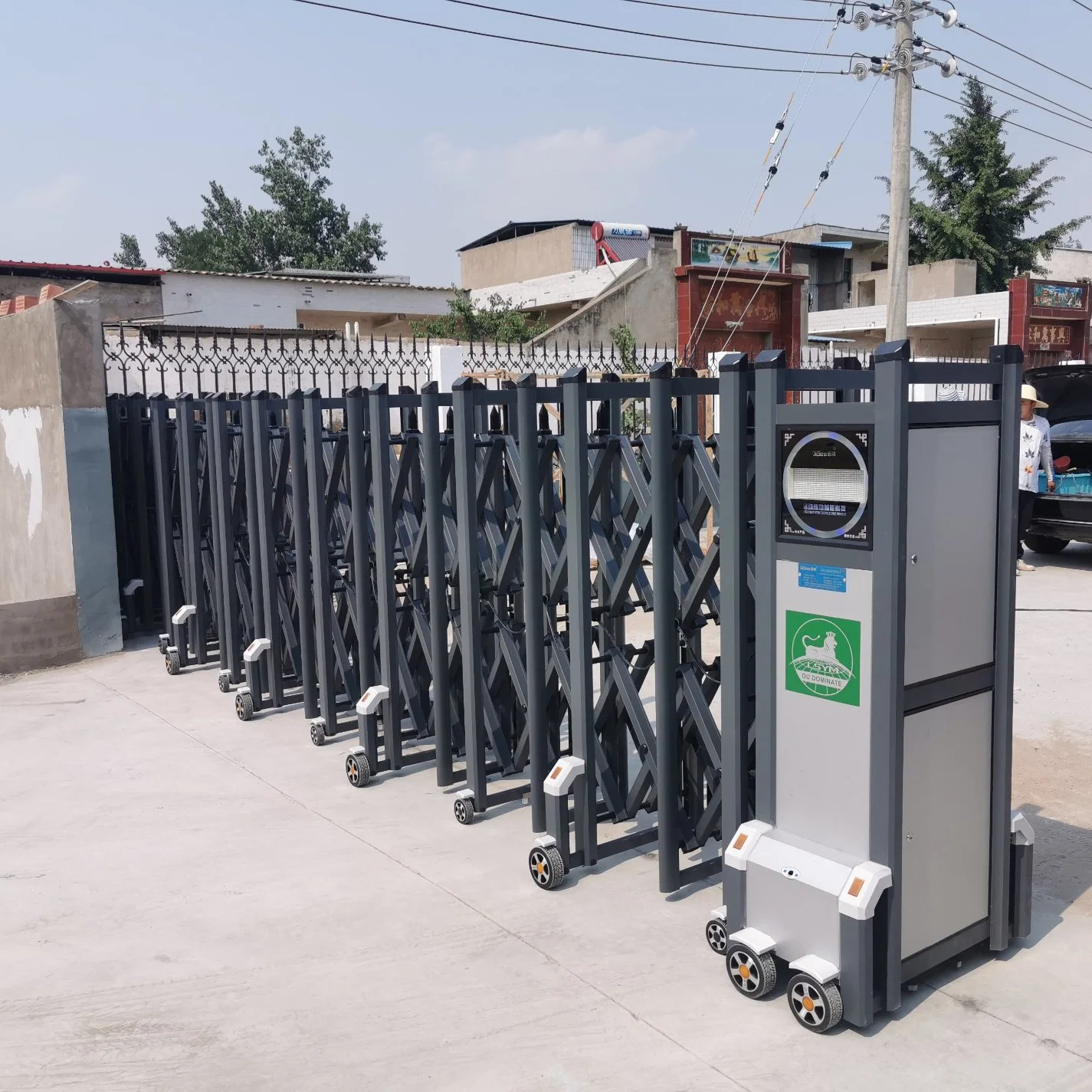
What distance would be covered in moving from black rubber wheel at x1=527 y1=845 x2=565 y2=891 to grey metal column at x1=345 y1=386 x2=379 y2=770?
1.53 meters

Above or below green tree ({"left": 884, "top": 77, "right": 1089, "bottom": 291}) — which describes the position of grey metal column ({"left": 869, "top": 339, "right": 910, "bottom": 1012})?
below

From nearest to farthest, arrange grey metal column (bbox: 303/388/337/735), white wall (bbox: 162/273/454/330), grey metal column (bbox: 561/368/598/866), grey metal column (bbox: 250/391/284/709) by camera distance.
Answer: grey metal column (bbox: 561/368/598/866) → grey metal column (bbox: 303/388/337/735) → grey metal column (bbox: 250/391/284/709) → white wall (bbox: 162/273/454/330)

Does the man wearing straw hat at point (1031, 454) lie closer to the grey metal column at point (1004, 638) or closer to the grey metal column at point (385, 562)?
the grey metal column at point (385, 562)

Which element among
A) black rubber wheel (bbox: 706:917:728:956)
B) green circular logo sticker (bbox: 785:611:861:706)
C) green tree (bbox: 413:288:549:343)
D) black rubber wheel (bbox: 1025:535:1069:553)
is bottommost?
black rubber wheel (bbox: 706:917:728:956)

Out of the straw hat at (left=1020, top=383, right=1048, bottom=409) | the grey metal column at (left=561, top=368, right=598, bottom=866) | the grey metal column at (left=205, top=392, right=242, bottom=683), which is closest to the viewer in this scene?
the grey metal column at (left=561, top=368, right=598, bottom=866)

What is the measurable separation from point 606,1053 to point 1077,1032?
4.53 ft

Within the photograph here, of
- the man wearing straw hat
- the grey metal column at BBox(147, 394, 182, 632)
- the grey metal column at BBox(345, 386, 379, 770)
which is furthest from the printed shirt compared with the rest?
the grey metal column at BBox(147, 394, 182, 632)

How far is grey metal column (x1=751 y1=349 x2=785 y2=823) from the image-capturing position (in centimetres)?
325

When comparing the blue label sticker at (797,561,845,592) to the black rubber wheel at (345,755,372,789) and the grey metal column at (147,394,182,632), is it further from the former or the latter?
the grey metal column at (147,394,182,632)

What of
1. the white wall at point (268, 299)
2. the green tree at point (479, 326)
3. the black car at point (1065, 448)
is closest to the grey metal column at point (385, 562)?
the black car at point (1065, 448)

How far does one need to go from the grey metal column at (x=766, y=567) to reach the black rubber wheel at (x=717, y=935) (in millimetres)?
433

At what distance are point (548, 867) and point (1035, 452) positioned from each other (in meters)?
8.68

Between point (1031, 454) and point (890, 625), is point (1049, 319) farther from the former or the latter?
point (890, 625)

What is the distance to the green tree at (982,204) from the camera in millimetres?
35406
